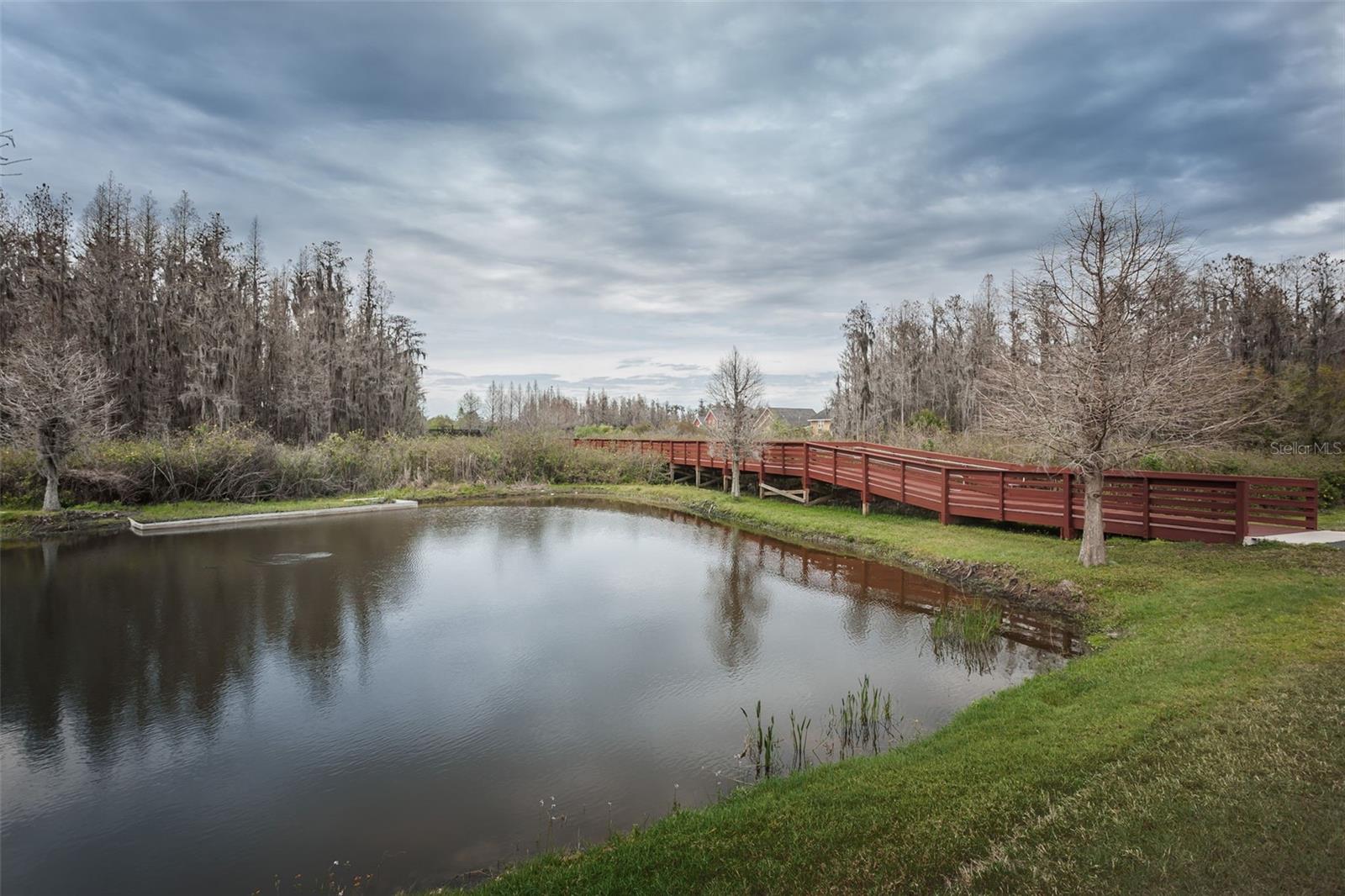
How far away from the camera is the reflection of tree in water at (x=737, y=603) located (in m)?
9.18

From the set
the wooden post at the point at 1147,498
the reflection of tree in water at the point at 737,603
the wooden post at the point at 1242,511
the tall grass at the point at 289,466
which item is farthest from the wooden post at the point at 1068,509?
the tall grass at the point at 289,466

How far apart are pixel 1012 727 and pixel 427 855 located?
498 centimetres

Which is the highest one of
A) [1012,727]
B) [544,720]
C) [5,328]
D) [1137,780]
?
[5,328]

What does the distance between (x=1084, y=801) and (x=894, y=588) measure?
28.6 feet

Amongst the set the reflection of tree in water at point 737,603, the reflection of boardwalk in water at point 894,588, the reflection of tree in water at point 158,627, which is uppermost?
the reflection of tree in water at point 158,627

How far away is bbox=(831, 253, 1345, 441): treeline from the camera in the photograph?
597 inches

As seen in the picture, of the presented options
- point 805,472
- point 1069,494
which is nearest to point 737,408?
point 805,472

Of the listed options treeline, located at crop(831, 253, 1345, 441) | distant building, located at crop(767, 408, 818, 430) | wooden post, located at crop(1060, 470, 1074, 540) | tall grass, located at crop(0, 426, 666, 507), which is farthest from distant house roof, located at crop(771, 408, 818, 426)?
wooden post, located at crop(1060, 470, 1074, 540)

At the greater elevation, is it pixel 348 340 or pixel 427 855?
pixel 348 340

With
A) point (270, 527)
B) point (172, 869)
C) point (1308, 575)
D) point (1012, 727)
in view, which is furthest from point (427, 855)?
point (270, 527)

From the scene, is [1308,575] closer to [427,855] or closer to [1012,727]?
[1012,727]

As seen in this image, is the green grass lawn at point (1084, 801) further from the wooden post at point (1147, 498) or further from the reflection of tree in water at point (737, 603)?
the wooden post at point (1147, 498)

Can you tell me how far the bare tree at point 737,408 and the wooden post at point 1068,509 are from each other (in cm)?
1153

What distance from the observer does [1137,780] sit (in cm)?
407
